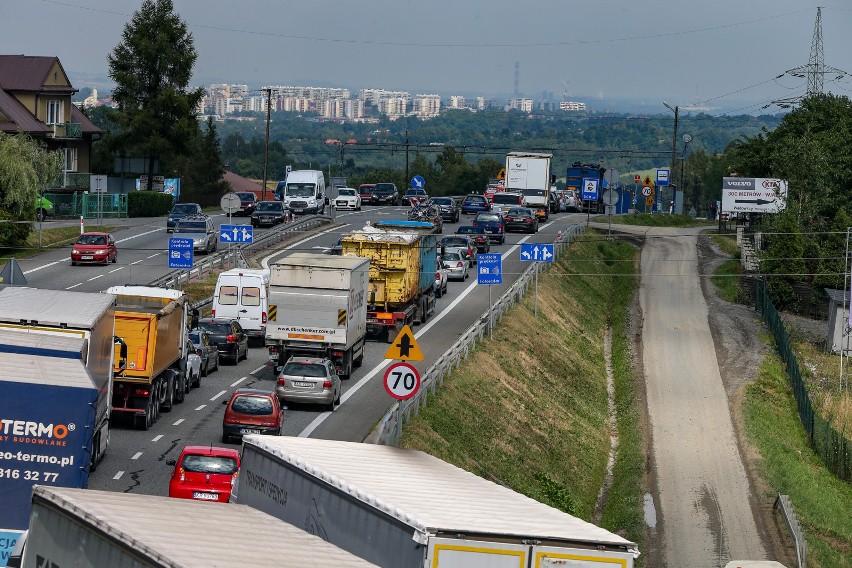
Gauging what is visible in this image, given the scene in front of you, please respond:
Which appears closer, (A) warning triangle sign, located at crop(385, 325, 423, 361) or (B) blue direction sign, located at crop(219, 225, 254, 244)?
(A) warning triangle sign, located at crop(385, 325, 423, 361)

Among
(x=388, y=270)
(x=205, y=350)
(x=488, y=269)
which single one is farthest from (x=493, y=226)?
(x=205, y=350)

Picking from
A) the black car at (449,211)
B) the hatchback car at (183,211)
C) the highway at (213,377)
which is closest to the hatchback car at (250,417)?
the highway at (213,377)

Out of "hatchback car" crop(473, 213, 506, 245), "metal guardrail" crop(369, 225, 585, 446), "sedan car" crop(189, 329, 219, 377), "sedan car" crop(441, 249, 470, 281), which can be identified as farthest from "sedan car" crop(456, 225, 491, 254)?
"sedan car" crop(189, 329, 219, 377)

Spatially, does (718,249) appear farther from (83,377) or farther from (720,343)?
(83,377)

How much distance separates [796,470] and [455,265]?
23.2m

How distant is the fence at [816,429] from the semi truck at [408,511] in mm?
30227

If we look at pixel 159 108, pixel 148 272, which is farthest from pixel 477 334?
pixel 159 108

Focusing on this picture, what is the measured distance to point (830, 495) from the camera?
43375 millimetres

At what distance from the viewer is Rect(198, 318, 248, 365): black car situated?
43750 mm

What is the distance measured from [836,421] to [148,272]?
28.0 metres

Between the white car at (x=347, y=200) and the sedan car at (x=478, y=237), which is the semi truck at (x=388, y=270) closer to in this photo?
the sedan car at (x=478, y=237)

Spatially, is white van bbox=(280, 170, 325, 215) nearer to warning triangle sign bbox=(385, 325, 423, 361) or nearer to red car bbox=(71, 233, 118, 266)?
red car bbox=(71, 233, 118, 266)

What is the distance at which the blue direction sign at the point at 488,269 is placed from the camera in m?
47.6

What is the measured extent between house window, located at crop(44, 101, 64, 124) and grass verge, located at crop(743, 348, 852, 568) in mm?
51125
